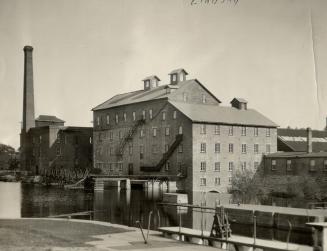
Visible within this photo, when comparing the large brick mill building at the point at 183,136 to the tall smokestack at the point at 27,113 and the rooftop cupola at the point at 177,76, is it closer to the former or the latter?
the rooftop cupola at the point at 177,76

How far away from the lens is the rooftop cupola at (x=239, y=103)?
60.0 metres

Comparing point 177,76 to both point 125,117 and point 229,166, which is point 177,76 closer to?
point 125,117

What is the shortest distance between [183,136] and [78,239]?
38968 millimetres

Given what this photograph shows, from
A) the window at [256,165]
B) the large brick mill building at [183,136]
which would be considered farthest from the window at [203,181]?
the window at [256,165]

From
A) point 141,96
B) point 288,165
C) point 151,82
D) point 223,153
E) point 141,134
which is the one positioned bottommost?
point 288,165

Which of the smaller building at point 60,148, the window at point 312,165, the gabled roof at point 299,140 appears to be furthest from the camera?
the smaller building at point 60,148

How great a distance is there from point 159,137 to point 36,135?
2952 centimetres

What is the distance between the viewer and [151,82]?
217ft

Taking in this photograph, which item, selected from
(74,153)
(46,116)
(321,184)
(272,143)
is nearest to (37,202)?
(321,184)

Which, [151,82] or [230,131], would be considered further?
[151,82]

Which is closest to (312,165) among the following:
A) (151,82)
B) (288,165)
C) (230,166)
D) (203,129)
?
(288,165)

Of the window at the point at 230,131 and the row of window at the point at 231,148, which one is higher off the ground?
the window at the point at 230,131

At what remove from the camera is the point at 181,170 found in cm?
5175

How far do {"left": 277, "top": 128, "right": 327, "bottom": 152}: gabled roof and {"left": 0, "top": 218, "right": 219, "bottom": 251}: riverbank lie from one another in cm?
4632
